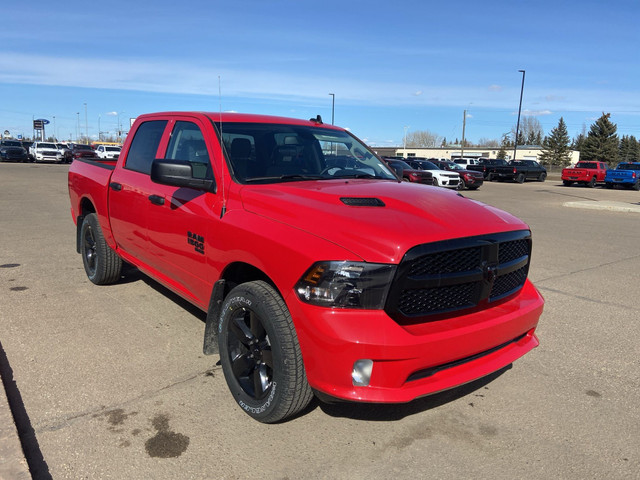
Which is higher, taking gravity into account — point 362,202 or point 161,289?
point 362,202

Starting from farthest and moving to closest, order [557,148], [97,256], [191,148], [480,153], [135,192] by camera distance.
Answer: [480,153], [557,148], [97,256], [135,192], [191,148]

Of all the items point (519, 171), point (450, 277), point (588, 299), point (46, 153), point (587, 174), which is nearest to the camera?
point (450, 277)

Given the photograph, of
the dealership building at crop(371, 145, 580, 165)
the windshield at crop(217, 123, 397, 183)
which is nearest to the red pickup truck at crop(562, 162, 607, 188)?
the windshield at crop(217, 123, 397, 183)

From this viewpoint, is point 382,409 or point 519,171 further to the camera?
point 519,171

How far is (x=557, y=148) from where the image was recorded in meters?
102

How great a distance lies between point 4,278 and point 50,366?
114 inches

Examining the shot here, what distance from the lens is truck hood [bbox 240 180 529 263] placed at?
2.52 meters

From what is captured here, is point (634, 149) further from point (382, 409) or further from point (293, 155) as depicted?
point (382, 409)

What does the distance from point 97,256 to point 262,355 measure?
3.40 meters

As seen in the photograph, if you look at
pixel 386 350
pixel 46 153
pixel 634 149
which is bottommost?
pixel 386 350

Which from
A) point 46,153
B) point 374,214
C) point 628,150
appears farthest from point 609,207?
point 628,150

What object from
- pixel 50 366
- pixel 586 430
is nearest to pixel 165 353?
pixel 50 366

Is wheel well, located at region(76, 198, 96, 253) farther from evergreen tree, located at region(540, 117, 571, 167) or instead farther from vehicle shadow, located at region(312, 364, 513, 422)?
evergreen tree, located at region(540, 117, 571, 167)

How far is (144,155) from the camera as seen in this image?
4.62m
